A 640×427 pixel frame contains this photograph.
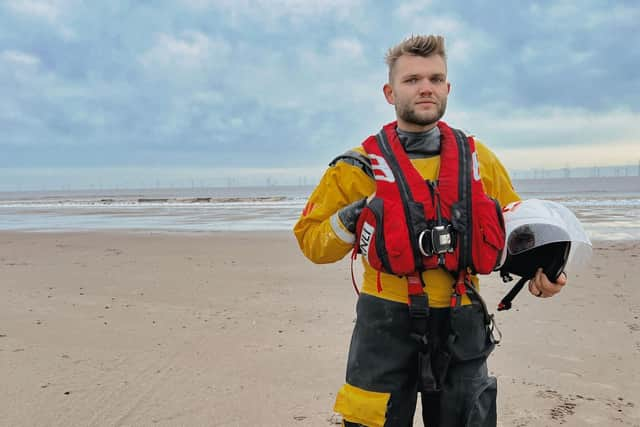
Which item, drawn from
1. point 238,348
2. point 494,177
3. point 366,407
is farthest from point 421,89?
point 238,348

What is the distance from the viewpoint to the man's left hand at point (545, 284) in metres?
2.13

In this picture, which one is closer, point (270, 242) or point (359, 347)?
point (359, 347)

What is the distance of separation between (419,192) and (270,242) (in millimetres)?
11973

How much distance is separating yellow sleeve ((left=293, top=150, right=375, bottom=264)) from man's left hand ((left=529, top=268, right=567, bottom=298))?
32.9 inches

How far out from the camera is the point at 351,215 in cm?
218

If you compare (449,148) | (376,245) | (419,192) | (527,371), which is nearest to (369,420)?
(376,245)

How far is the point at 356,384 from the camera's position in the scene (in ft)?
7.51

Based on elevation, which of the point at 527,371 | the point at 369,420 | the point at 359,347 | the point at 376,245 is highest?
the point at 376,245

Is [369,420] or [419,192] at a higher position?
[419,192]

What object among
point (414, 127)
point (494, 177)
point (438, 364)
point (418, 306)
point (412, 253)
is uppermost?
point (414, 127)

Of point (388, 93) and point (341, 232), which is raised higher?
point (388, 93)

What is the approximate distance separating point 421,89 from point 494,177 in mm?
594

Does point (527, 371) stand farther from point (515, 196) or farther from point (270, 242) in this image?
point (270, 242)

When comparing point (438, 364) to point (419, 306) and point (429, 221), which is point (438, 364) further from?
point (429, 221)
